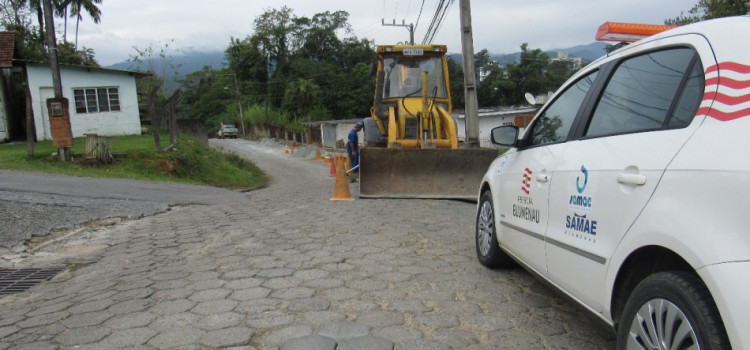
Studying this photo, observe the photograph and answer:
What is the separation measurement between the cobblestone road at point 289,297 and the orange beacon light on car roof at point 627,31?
1.94 meters

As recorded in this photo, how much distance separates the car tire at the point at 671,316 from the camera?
189cm

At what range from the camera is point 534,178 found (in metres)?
3.64

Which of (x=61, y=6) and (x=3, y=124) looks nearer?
(x=3, y=124)

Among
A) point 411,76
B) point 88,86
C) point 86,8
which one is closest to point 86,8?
point 86,8

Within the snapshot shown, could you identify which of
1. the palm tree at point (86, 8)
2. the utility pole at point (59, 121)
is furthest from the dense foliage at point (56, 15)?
the utility pole at point (59, 121)

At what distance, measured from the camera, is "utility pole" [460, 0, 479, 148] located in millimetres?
12422

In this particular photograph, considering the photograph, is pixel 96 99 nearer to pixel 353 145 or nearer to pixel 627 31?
pixel 353 145

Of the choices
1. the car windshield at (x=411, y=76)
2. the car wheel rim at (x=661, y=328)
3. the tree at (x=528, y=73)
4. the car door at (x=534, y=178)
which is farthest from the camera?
the tree at (x=528, y=73)

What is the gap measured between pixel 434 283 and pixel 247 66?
71.7 meters

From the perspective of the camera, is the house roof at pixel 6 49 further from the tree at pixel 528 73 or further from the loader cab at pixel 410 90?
the tree at pixel 528 73

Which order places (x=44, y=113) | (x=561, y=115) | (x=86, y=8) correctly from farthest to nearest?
1. (x=86, y=8)
2. (x=44, y=113)
3. (x=561, y=115)

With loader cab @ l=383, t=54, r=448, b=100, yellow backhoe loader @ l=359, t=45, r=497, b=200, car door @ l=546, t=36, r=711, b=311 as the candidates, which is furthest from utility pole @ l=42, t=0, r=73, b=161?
car door @ l=546, t=36, r=711, b=311

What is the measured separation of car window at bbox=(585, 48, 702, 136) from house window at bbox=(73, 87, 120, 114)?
24.1m

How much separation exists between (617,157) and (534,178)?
3.35ft
